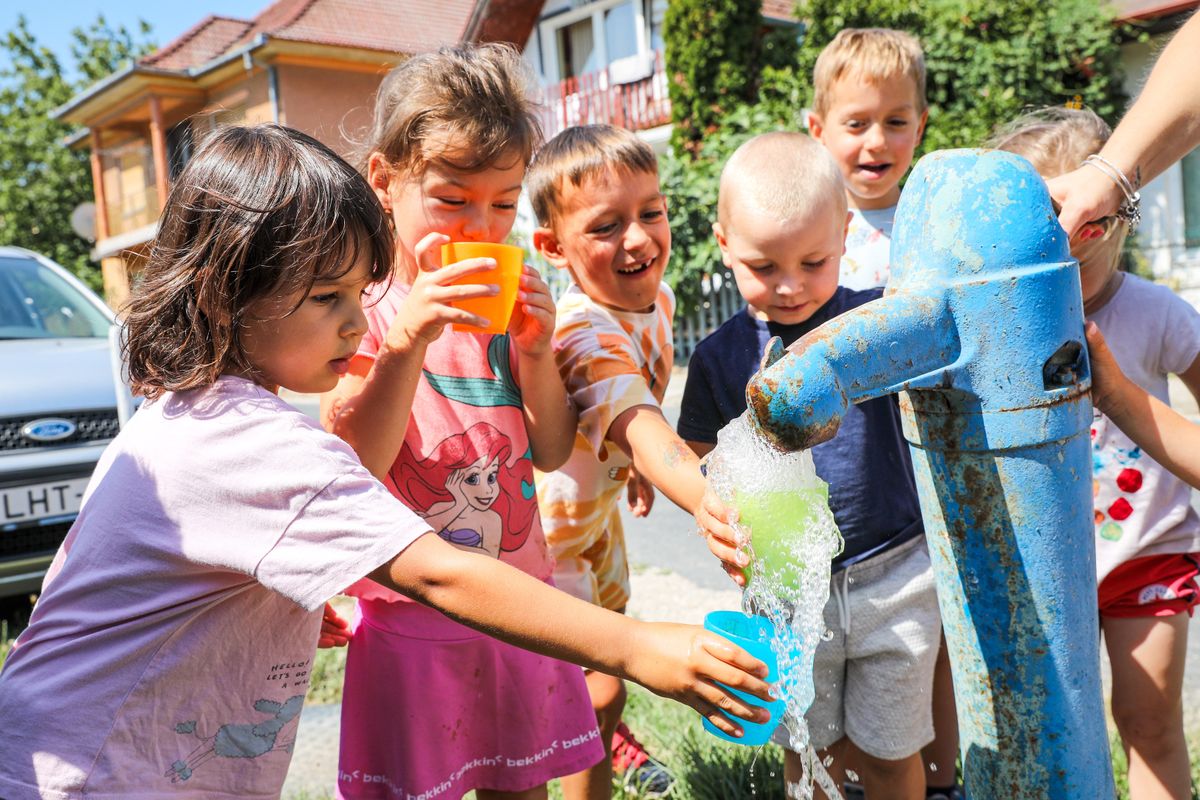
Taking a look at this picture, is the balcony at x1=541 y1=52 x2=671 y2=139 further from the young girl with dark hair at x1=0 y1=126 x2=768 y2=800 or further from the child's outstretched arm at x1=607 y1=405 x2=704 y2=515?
the young girl with dark hair at x1=0 y1=126 x2=768 y2=800

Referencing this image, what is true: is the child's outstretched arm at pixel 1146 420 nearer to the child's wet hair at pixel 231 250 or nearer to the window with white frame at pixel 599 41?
the child's wet hair at pixel 231 250

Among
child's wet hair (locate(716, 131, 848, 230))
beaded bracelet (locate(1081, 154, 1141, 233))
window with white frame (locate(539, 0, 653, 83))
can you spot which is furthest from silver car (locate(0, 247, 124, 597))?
window with white frame (locate(539, 0, 653, 83))

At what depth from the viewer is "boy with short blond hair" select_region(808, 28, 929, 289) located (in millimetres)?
2949

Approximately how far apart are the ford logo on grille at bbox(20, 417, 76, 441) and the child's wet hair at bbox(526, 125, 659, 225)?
3.01 m

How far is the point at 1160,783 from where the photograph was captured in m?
2.17

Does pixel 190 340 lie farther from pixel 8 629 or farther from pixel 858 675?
pixel 8 629

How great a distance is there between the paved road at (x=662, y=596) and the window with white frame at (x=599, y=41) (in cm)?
1450

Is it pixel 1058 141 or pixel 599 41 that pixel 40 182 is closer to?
pixel 599 41

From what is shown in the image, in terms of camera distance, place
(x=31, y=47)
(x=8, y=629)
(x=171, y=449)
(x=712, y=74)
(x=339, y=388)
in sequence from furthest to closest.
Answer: (x=31, y=47), (x=712, y=74), (x=8, y=629), (x=339, y=388), (x=171, y=449)

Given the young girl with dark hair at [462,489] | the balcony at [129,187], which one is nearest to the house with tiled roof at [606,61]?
the balcony at [129,187]

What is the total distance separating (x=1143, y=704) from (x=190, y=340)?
204 cm

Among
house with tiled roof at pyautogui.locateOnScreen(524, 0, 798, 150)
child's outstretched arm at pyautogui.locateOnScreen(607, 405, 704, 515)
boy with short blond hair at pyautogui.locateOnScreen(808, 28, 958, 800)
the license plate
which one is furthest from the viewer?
house with tiled roof at pyautogui.locateOnScreen(524, 0, 798, 150)

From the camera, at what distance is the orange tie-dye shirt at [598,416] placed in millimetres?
2018

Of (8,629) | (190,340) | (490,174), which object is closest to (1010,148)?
(490,174)
